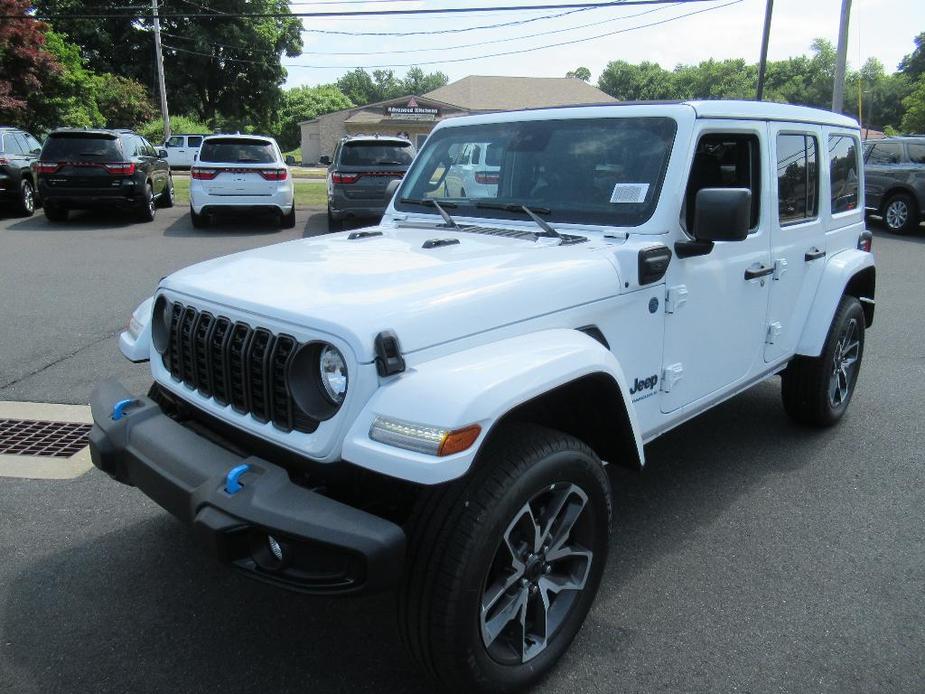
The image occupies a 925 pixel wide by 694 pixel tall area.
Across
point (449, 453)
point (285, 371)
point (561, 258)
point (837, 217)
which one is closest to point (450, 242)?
point (561, 258)

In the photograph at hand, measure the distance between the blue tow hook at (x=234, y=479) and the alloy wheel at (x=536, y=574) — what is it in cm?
79

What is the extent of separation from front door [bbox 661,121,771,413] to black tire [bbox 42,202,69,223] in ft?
45.6

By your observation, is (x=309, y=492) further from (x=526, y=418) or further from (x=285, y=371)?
(x=526, y=418)

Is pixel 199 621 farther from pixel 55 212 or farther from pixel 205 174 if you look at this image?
pixel 55 212

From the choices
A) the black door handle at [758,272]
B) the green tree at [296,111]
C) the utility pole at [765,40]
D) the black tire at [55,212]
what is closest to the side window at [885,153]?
the utility pole at [765,40]

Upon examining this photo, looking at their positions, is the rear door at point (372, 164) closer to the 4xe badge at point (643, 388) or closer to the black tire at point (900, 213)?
the black tire at point (900, 213)

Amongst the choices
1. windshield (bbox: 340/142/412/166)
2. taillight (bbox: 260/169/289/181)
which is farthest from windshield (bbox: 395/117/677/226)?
taillight (bbox: 260/169/289/181)

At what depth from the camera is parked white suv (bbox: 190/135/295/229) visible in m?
Result: 13.3

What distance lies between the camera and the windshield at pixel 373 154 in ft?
43.3

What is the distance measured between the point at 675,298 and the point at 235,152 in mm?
12014

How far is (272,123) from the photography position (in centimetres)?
5759

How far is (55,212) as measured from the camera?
1434cm

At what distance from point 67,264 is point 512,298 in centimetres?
964

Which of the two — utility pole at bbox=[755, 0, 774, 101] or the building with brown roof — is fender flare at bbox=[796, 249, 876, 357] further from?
the building with brown roof
